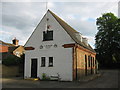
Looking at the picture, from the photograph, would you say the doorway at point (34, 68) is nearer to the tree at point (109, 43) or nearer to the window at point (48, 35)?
the window at point (48, 35)

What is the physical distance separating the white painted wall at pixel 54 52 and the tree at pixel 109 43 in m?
26.2

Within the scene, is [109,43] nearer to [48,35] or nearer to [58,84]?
[48,35]

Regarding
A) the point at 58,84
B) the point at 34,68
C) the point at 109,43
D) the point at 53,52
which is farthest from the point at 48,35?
the point at 109,43

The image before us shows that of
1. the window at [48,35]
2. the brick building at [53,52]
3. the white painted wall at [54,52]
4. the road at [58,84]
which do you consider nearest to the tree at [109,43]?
the brick building at [53,52]

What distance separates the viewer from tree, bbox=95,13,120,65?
134ft

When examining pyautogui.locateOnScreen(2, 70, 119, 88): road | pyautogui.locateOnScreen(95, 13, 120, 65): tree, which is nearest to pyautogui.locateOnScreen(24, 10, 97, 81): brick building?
pyautogui.locateOnScreen(2, 70, 119, 88): road

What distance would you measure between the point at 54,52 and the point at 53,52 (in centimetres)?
13

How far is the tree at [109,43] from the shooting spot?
40750mm

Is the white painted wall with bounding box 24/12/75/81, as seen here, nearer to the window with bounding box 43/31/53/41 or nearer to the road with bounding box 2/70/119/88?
the window with bounding box 43/31/53/41

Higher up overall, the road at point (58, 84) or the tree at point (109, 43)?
the tree at point (109, 43)

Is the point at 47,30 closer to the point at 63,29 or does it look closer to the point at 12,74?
the point at 63,29

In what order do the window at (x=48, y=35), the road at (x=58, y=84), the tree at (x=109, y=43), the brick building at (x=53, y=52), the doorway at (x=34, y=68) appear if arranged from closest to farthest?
the road at (x=58, y=84), the brick building at (x=53, y=52), the window at (x=48, y=35), the doorway at (x=34, y=68), the tree at (x=109, y=43)

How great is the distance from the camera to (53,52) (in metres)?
18.1

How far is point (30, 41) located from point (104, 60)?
1062 inches
